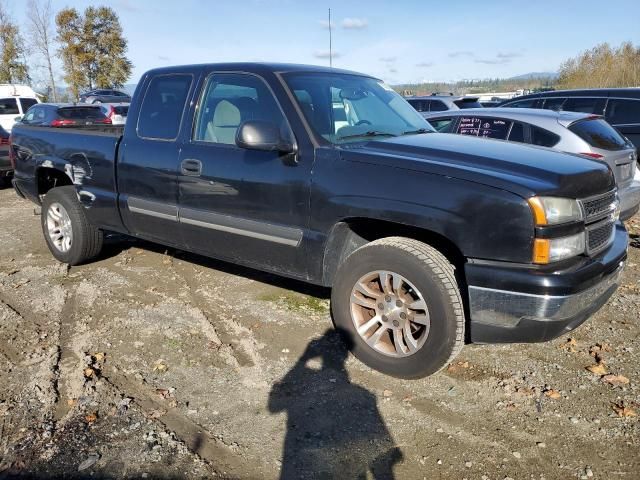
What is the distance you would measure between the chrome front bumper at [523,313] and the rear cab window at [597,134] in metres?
3.23

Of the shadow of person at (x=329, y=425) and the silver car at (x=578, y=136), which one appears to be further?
the silver car at (x=578, y=136)

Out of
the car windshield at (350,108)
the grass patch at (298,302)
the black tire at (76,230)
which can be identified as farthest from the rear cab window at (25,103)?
the car windshield at (350,108)

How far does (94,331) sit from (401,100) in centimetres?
312

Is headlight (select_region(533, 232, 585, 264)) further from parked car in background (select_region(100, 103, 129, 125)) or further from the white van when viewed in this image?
the white van

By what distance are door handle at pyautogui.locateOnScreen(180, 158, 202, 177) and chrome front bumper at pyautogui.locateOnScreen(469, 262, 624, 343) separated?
2.20m

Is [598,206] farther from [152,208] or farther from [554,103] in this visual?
[554,103]

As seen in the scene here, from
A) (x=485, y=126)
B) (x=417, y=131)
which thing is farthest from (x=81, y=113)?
(x=417, y=131)

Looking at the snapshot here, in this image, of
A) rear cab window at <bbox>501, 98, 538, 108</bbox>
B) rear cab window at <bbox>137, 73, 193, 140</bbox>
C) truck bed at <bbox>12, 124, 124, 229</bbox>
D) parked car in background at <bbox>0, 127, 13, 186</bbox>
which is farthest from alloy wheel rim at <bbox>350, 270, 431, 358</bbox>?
parked car in background at <bbox>0, 127, 13, 186</bbox>

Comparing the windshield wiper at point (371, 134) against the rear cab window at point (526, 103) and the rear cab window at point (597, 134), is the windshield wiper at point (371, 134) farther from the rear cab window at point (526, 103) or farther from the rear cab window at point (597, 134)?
the rear cab window at point (526, 103)

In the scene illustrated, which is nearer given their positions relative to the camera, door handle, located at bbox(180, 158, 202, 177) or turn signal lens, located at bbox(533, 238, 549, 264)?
turn signal lens, located at bbox(533, 238, 549, 264)

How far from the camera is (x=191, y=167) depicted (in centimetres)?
405

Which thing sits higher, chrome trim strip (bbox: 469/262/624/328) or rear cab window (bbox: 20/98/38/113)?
rear cab window (bbox: 20/98/38/113)

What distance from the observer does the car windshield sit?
12.0 ft

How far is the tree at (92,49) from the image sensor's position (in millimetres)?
41125
